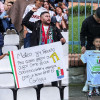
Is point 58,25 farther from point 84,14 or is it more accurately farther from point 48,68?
point 84,14

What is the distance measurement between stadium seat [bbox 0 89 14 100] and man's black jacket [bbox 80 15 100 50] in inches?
55.9

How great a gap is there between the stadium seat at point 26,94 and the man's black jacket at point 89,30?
1179 millimetres

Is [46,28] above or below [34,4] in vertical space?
below

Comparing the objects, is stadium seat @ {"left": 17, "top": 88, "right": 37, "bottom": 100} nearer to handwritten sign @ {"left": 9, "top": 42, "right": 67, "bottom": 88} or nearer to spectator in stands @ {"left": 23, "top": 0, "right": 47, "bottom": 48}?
handwritten sign @ {"left": 9, "top": 42, "right": 67, "bottom": 88}

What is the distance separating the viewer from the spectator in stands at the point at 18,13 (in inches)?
140

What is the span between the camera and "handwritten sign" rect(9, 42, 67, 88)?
3.56 m

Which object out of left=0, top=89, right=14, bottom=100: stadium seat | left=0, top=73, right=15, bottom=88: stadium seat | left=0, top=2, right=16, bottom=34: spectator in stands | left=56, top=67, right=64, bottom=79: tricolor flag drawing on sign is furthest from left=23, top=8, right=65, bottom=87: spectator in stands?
left=0, top=89, right=14, bottom=100: stadium seat

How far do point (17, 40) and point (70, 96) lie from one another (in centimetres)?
135

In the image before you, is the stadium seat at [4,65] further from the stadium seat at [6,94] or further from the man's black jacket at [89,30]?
the man's black jacket at [89,30]

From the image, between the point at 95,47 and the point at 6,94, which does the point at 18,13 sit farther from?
the point at 95,47

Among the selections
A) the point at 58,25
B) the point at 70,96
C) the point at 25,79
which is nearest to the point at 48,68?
the point at 25,79

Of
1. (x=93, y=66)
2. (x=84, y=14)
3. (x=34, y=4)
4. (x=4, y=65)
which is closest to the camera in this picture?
(x=34, y=4)

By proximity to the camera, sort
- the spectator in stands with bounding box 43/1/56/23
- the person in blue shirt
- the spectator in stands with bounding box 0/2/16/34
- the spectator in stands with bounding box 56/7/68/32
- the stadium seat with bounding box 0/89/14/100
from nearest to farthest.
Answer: the spectator in stands with bounding box 43/1/56/23 < the spectator in stands with bounding box 56/7/68/32 < the spectator in stands with bounding box 0/2/16/34 < the stadium seat with bounding box 0/89/14/100 < the person in blue shirt

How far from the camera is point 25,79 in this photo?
3.62m
